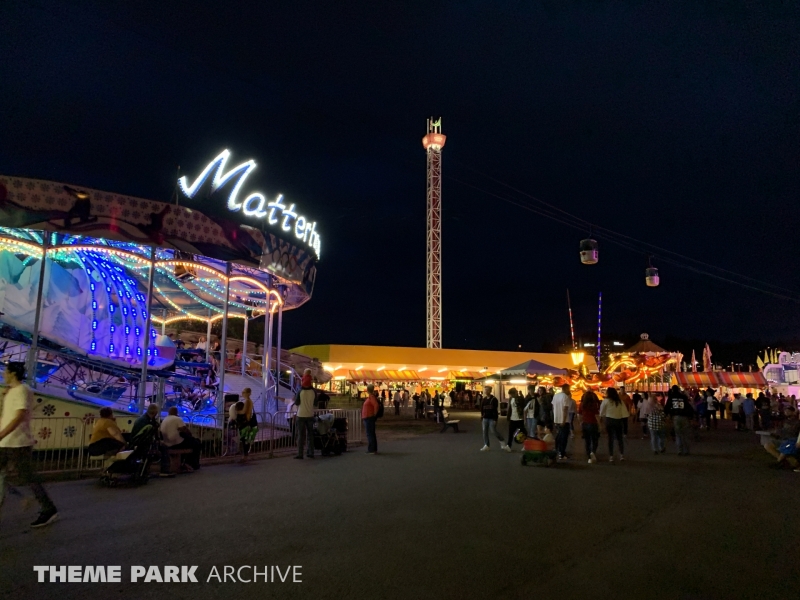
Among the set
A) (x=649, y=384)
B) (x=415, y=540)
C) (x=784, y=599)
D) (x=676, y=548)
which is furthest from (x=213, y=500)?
(x=649, y=384)

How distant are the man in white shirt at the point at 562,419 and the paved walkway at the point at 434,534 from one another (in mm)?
1927

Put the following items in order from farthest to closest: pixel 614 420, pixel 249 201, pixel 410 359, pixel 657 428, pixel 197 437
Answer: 1. pixel 410 359
2. pixel 249 201
3. pixel 657 428
4. pixel 614 420
5. pixel 197 437

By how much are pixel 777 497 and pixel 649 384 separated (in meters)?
31.0

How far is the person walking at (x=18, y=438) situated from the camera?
18.3ft

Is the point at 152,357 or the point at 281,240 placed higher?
the point at 281,240

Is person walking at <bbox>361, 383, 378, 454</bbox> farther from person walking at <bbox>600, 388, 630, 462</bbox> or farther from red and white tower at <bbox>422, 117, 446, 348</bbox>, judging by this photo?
red and white tower at <bbox>422, 117, 446, 348</bbox>

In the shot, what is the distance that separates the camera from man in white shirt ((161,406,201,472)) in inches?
377

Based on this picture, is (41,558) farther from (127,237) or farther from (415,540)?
(127,237)

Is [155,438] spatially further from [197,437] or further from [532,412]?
[532,412]

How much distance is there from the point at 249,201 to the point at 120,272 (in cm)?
485

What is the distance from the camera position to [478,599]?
13.1 ft

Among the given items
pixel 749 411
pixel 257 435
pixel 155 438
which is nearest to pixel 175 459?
pixel 155 438

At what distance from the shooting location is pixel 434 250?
A: 56.8 metres

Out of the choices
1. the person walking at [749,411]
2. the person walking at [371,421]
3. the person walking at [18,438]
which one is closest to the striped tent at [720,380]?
the person walking at [749,411]
